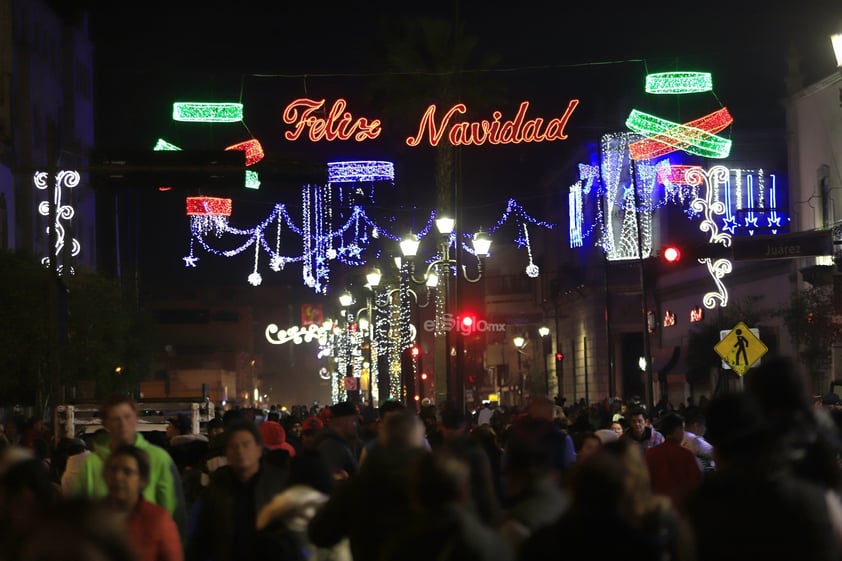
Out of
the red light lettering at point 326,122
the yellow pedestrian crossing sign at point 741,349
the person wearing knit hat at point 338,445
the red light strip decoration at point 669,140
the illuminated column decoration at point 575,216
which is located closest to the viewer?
the person wearing knit hat at point 338,445

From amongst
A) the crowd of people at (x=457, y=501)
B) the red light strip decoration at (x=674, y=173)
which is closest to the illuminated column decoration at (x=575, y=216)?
the red light strip decoration at (x=674, y=173)

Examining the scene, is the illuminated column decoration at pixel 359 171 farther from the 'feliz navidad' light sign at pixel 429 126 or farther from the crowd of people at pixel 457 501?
the crowd of people at pixel 457 501

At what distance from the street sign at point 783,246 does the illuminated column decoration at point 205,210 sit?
3229 centimetres

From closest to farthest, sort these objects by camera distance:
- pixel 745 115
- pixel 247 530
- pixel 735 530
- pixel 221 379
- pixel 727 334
→ pixel 735 530, pixel 247 530, pixel 727 334, pixel 745 115, pixel 221 379

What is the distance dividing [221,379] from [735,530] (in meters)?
139

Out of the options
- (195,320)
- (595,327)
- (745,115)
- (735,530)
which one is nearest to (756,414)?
(735,530)

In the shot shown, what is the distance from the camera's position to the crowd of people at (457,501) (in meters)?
5.60

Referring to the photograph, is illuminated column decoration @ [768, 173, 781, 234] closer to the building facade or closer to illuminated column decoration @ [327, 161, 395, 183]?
illuminated column decoration @ [327, 161, 395, 183]

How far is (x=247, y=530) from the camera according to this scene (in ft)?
30.7

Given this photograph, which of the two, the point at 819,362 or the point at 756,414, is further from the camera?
the point at 819,362

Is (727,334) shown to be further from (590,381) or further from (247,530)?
(590,381)

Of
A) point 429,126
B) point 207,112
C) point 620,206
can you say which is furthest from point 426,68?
point 620,206

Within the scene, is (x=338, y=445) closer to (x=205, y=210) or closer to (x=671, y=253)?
(x=671, y=253)

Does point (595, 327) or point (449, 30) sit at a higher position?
point (449, 30)
